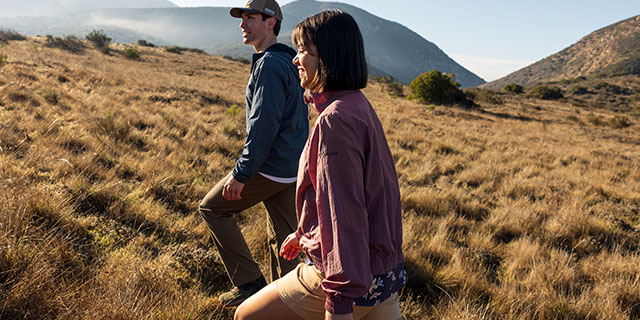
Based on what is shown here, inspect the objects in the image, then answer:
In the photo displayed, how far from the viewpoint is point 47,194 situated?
2.99m

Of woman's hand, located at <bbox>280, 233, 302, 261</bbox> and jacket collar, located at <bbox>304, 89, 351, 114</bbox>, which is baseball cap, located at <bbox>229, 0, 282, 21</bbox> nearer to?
jacket collar, located at <bbox>304, 89, 351, 114</bbox>

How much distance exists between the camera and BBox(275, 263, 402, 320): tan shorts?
129 cm

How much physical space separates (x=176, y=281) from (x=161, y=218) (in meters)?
1.21

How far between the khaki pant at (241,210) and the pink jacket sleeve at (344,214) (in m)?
1.22

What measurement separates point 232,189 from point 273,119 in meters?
0.50

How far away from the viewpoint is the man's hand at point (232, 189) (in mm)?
2102

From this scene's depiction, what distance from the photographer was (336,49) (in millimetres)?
1207

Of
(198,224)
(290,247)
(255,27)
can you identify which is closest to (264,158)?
(290,247)

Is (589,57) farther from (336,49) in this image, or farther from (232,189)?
(336,49)

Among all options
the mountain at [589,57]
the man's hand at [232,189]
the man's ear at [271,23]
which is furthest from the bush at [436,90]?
the mountain at [589,57]

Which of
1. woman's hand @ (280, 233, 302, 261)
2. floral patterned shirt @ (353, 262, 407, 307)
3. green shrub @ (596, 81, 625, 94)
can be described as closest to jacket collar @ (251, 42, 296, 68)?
woman's hand @ (280, 233, 302, 261)

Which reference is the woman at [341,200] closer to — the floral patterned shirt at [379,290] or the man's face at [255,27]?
the floral patterned shirt at [379,290]

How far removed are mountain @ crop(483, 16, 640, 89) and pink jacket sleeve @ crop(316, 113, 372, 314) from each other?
→ 10144cm

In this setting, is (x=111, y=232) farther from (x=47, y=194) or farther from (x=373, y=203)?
(x=373, y=203)
